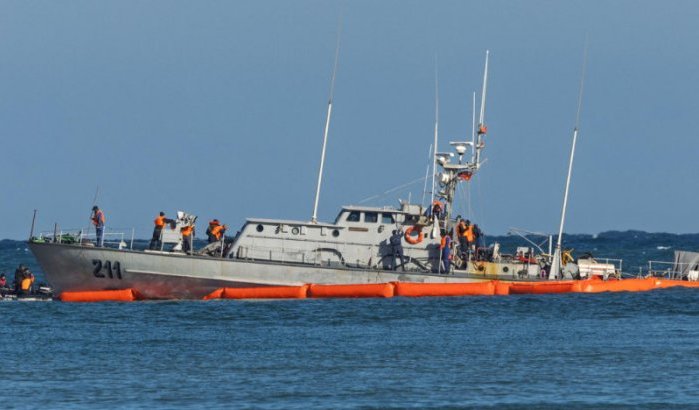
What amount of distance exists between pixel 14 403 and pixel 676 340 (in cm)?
1534

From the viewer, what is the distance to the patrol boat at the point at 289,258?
38.3 meters

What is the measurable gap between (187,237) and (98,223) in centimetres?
256

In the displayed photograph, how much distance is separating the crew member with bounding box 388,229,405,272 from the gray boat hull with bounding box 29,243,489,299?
1.46 metres

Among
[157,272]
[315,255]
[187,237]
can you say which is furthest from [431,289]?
[157,272]

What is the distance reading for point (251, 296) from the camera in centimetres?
3838

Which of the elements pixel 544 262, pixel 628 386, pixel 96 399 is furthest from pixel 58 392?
pixel 544 262

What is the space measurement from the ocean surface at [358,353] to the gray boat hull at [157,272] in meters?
0.77

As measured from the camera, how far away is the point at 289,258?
39219 millimetres

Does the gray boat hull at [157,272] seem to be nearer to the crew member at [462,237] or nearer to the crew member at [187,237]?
the crew member at [187,237]

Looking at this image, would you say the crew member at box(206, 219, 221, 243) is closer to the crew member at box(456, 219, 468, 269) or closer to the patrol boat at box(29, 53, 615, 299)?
the patrol boat at box(29, 53, 615, 299)

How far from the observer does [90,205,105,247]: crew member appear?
38688 millimetres

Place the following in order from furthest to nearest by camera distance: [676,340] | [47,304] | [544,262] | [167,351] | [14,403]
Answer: [544,262] < [47,304] < [676,340] < [167,351] < [14,403]

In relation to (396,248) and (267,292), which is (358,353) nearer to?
(267,292)

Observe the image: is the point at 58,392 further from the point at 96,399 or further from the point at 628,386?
the point at 628,386
